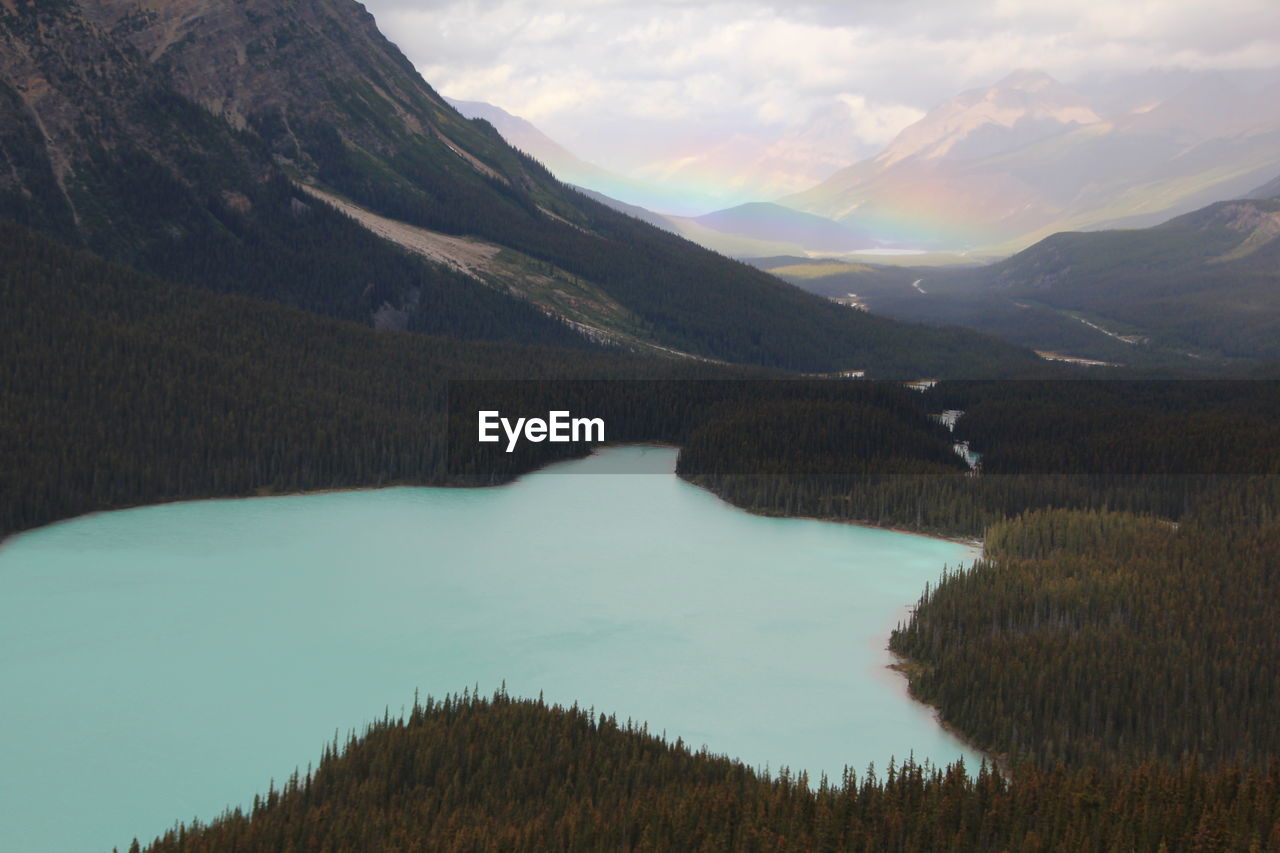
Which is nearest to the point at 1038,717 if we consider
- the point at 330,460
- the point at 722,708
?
the point at 722,708

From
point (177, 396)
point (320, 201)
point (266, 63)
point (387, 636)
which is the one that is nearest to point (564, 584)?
point (387, 636)

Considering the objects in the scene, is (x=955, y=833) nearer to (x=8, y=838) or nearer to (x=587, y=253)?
(x=8, y=838)

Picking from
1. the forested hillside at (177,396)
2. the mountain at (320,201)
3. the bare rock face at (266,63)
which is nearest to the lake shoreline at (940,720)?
the forested hillside at (177,396)

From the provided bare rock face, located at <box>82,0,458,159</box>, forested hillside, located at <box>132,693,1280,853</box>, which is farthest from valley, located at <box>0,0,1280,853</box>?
bare rock face, located at <box>82,0,458,159</box>

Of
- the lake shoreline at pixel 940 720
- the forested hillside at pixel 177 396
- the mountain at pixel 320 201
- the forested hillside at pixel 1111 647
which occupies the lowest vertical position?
the lake shoreline at pixel 940 720

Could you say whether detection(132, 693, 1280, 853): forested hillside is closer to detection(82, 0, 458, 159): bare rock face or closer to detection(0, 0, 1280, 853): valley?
detection(0, 0, 1280, 853): valley

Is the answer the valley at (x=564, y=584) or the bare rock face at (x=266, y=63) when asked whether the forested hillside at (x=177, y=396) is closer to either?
the valley at (x=564, y=584)
